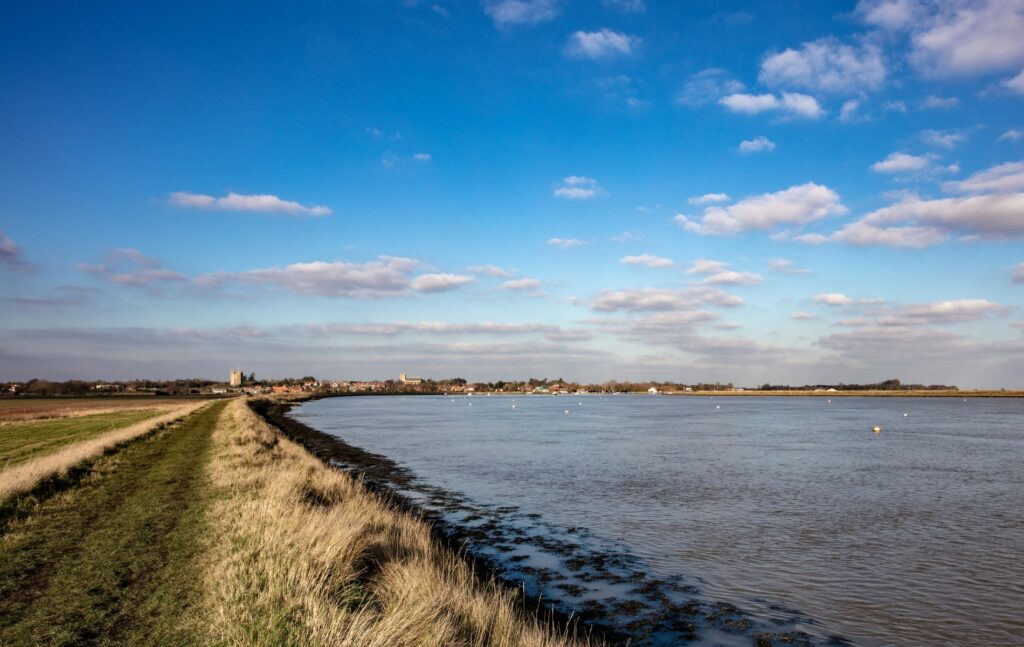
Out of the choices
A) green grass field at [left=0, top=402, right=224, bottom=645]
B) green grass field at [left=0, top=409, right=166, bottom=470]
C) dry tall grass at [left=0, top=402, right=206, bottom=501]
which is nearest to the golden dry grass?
green grass field at [left=0, top=409, right=166, bottom=470]

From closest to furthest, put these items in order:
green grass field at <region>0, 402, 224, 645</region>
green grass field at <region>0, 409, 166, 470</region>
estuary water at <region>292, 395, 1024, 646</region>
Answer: green grass field at <region>0, 402, 224, 645</region> < estuary water at <region>292, 395, 1024, 646</region> < green grass field at <region>0, 409, 166, 470</region>

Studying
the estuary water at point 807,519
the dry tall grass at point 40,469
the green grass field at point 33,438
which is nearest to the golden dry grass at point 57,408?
the green grass field at point 33,438

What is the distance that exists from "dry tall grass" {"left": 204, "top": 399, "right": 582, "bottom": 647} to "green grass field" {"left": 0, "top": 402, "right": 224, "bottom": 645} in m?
0.50

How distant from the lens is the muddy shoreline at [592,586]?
9250mm

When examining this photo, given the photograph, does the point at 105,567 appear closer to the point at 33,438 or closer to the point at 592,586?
the point at 592,586

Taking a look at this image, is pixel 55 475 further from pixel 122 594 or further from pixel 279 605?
pixel 279 605

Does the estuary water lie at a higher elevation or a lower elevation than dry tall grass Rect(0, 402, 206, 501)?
→ lower

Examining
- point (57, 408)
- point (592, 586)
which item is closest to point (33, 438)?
point (592, 586)

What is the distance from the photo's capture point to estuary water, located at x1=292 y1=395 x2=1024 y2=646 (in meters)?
10.2

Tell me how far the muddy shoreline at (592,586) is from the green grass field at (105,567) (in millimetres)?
4979

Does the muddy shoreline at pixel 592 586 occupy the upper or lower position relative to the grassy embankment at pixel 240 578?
lower

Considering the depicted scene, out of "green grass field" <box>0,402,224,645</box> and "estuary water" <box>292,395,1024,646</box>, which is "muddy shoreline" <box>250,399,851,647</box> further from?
"green grass field" <box>0,402,224,645</box>

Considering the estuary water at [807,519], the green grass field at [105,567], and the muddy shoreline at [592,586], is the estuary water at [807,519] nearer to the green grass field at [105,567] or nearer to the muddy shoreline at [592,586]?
the muddy shoreline at [592,586]

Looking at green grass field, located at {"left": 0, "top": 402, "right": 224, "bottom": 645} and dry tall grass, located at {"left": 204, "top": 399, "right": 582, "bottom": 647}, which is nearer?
dry tall grass, located at {"left": 204, "top": 399, "right": 582, "bottom": 647}
